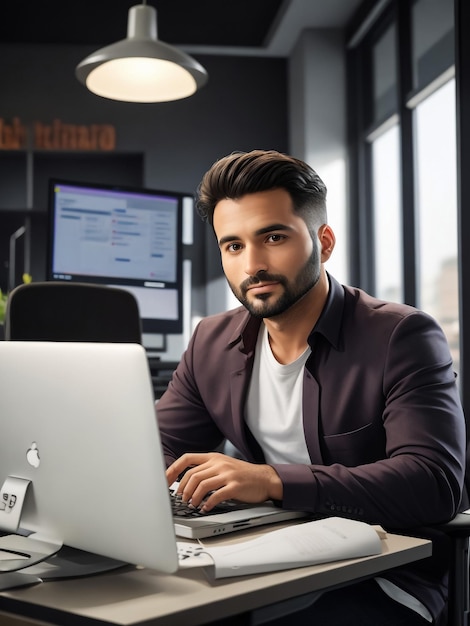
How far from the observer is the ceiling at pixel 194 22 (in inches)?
195

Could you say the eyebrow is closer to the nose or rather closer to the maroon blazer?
the nose

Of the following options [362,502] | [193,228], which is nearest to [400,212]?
[193,228]

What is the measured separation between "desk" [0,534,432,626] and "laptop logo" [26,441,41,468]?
0.52 ft

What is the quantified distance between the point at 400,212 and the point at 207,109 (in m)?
1.85

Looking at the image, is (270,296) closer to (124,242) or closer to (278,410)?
(278,410)

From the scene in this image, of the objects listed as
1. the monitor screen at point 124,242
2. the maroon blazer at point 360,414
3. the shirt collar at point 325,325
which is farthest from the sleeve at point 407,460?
the monitor screen at point 124,242

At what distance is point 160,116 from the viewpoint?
220 inches

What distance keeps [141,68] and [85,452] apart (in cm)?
270

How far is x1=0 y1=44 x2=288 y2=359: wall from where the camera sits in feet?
18.0

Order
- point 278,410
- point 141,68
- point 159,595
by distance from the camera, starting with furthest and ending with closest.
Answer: point 141,68 → point 278,410 → point 159,595

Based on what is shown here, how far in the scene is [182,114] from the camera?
561cm

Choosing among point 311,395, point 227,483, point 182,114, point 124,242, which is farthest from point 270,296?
point 182,114

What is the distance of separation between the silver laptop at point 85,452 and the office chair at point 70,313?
34.0 inches

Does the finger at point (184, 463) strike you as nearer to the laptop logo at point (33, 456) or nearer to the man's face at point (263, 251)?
the laptop logo at point (33, 456)
